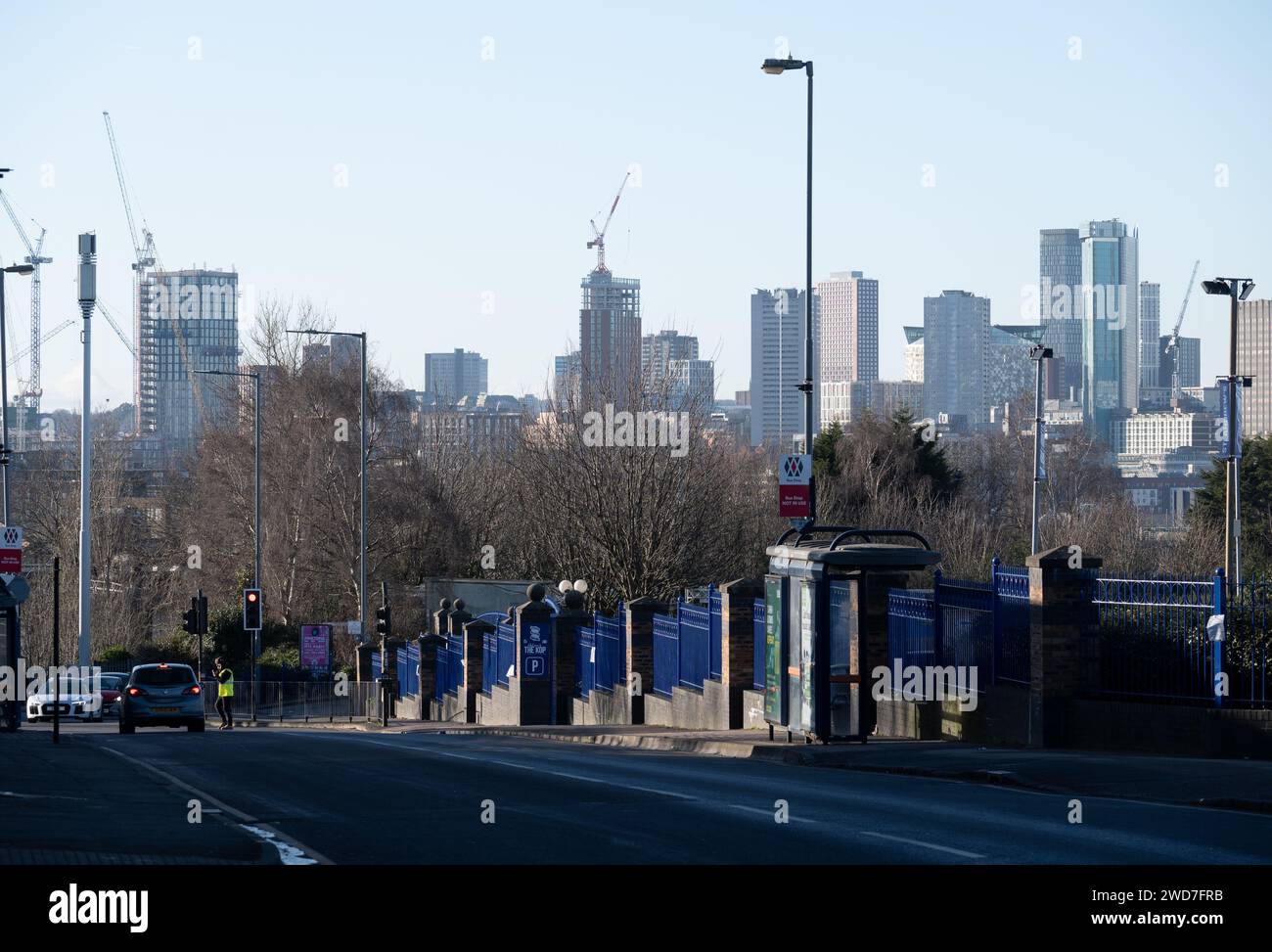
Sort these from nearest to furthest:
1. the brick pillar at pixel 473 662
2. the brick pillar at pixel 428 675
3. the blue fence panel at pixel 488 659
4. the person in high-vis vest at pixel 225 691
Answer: the person in high-vis vest at pixel 225 691, the blue fence panel at pixel 488 659, the brick pillar at pixel 473 662, the brick pillar at pixel 428 675

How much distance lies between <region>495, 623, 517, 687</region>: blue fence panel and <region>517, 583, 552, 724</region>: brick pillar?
89 centimetres

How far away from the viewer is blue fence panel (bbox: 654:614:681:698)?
2981 cm

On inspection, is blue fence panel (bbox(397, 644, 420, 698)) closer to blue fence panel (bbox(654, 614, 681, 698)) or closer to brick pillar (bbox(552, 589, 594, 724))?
brick pillar (bbox(552, 589, 594, 724))

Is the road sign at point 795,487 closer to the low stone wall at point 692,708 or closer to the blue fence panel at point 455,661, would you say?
the low stone wall at point 692,708

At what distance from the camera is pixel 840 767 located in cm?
1891

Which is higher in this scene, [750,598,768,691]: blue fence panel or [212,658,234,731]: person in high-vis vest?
[750,598,768,691]: blue fence panel

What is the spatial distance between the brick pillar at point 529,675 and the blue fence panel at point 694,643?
25.2 ft

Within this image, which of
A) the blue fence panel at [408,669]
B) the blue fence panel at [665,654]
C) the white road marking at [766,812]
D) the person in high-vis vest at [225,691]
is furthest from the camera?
the blue fence panel at [408,669]

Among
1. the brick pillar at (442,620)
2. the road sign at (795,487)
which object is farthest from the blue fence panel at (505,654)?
the road sign at (795,487)

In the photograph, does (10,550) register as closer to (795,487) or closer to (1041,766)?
(795,487)

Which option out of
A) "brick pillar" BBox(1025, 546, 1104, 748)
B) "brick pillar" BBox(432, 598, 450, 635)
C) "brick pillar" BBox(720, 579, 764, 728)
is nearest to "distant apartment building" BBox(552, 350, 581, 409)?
"brick pillar" BBox(432, 598, 450, 635)

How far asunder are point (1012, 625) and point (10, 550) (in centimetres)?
1565

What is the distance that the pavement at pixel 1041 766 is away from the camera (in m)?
14.5

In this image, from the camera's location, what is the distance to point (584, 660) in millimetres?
35719
